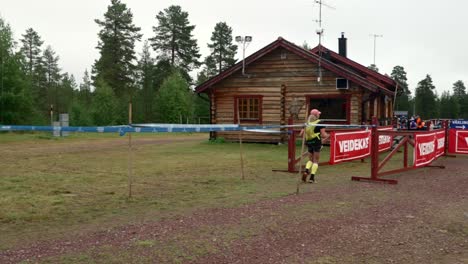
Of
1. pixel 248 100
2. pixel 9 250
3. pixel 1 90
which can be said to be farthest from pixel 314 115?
pixel 1 90

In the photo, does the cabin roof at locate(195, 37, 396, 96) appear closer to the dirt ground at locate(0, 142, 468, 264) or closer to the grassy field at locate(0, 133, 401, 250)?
the grassy field at locate(0, 133, 401, 250)

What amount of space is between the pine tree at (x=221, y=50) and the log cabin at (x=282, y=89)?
43.9m

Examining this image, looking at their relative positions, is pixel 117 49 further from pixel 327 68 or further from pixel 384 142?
pixel 384 142

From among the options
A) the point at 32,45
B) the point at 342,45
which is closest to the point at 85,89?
the point at 32,45

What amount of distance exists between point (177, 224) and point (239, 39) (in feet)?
55.4

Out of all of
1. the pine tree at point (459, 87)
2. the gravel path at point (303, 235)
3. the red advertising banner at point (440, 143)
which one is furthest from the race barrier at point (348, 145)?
the pine tree at point (459, 87)

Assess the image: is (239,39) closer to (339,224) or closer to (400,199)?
(400,199)

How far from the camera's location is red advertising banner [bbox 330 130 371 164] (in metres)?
11.5

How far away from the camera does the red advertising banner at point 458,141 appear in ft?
50.4

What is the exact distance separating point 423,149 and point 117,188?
840 cm

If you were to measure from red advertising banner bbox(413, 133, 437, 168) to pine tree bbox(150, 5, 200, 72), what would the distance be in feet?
161

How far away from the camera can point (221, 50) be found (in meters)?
66.4

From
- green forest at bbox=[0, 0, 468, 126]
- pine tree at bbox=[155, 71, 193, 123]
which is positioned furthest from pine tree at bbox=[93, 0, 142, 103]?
pine tree at bbox=[155, 71, 193, 123]

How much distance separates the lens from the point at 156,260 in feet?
15.0
